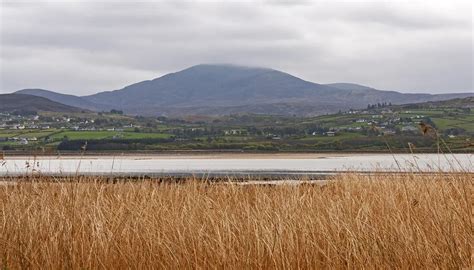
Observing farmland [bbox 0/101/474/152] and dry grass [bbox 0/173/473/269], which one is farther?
farmland [bbox 0/101/474/152]

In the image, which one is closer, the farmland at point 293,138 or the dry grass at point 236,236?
the dry grass at point 236,236

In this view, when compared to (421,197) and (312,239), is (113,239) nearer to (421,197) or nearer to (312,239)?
(312,239)

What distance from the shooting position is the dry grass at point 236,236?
973 centimetres

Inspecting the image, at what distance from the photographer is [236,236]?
1050 centimetres

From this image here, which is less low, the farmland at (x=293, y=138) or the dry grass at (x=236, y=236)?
the dry grass at (x=236, y=236)

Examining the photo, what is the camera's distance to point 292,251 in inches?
392

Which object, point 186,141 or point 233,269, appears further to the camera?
point 186,141

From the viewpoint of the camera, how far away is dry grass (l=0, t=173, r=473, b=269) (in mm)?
9734

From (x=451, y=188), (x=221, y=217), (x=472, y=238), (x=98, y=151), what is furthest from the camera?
(x=98, y=151)

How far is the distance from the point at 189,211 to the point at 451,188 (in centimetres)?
424

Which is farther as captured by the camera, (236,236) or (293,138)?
(293,138)

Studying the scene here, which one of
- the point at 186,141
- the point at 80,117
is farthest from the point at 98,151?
the point at 80,117

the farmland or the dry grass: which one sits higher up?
the dry grass

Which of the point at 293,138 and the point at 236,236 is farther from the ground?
the point at 236,236
